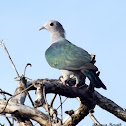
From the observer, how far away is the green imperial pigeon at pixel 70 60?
19.6 feet

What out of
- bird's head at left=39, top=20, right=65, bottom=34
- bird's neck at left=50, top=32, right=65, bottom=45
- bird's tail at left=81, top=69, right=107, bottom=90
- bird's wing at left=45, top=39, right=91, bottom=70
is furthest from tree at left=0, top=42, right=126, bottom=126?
bird's head at left=39, top=20, right=65, bottom=34

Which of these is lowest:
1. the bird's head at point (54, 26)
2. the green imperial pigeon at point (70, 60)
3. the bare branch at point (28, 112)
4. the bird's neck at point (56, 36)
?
the bare branch at point (28, 112)

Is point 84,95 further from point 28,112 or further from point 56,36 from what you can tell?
point 56,36

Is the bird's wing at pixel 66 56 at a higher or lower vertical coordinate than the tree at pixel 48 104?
higher

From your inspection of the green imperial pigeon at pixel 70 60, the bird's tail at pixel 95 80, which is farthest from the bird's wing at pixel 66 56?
the bird's tail at pixel 95 80

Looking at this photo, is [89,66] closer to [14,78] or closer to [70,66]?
[70,66]

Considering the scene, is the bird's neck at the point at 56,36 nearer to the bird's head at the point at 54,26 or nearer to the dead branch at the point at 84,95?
the bird's head at the point at 54,26

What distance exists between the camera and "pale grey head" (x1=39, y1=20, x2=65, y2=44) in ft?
26.1

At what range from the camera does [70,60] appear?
264 inches

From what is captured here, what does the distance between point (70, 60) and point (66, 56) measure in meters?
0.22

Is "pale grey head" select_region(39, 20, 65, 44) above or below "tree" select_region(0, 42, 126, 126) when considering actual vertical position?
above

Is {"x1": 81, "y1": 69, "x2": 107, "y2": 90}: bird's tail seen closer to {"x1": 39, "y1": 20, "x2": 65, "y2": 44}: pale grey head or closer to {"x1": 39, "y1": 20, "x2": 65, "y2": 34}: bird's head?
{"x1": 39, "y1": 20, "x2": 65, "y2": 44}: pale grey head

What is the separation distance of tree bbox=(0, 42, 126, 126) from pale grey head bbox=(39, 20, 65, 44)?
6.52 feet

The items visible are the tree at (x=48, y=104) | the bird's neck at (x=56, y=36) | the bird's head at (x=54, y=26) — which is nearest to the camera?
the tree at (x=48, y=104)
